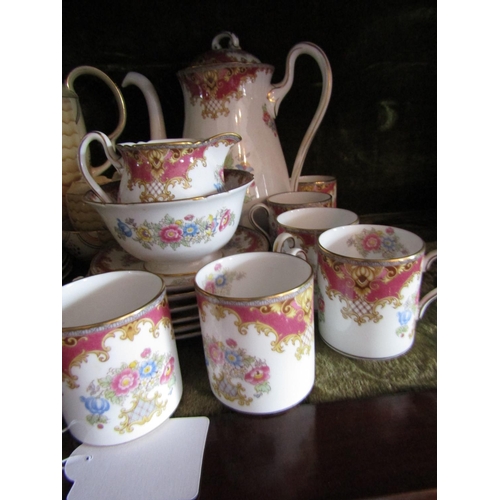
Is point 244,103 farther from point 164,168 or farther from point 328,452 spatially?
point 328,452

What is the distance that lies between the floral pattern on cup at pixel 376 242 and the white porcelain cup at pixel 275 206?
9 centimetres

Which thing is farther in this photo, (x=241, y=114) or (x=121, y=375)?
(x=241, y=114)

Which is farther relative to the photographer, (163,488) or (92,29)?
(92,29)

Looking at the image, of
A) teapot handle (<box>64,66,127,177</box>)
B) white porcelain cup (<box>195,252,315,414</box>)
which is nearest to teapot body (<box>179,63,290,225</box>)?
teapot handle (<box>64,66,127,177</box>)

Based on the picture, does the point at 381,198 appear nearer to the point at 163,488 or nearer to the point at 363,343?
the point at 363,343

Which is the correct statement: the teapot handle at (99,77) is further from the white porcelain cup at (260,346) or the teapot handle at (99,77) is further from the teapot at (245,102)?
the white porcelain cup at (260,346)

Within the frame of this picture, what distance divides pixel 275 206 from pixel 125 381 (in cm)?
32

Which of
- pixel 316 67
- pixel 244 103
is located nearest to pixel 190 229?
pixel 244 103

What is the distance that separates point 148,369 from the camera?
32 cm

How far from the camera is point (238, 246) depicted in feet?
1.69

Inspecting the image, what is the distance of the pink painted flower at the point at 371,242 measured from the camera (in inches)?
18.7

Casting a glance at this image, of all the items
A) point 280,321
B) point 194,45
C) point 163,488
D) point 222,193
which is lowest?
point 163,488

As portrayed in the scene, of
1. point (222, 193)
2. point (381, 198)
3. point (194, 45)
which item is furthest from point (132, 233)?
point (381, 198)

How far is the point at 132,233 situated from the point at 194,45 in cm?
39
